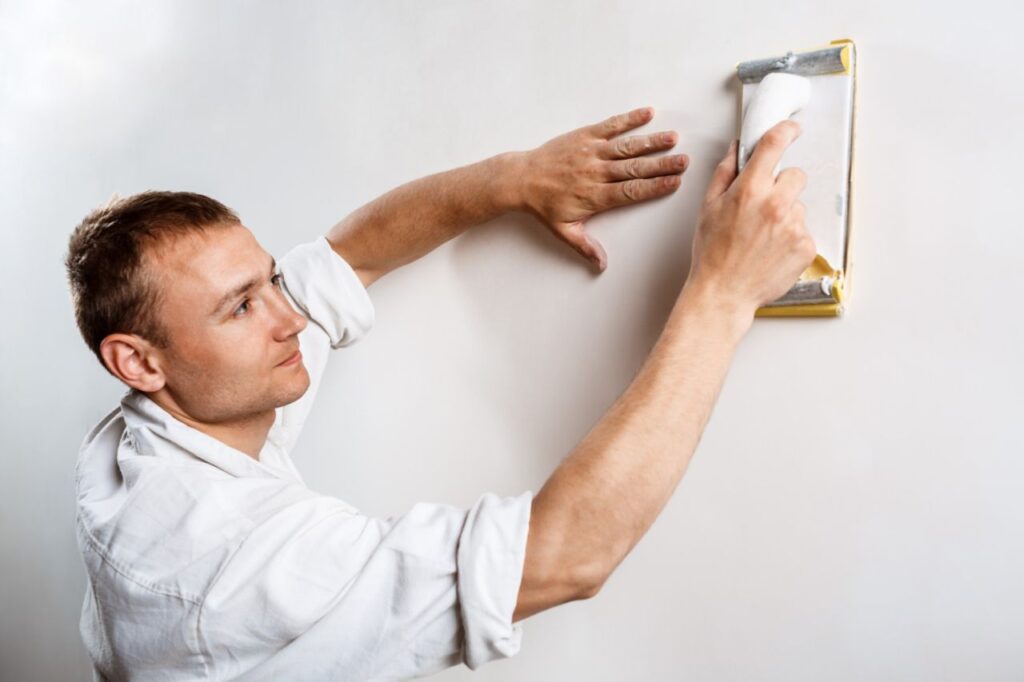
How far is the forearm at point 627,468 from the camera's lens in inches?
30.8

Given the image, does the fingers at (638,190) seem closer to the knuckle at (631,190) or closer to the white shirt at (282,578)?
the knuckle at (631,190)

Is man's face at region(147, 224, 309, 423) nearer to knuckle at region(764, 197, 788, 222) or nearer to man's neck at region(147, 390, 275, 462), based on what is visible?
man's neck at region(147, 390, 275, 462)

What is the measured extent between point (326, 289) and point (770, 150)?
0.67 metres

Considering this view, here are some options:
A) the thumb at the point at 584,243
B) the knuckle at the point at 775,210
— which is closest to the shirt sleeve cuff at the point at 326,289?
the thumb at the point at 584,243

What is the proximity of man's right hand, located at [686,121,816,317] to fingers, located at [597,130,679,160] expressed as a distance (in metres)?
0.15

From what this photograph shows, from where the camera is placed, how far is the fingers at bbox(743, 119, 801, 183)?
2.76 ft

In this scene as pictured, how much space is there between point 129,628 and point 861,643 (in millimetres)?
824

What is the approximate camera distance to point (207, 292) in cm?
100

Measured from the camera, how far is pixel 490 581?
2.54 ft

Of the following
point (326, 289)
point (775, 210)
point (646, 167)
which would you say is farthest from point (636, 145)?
point (326, 289)

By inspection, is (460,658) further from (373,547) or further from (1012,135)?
(1012,135)

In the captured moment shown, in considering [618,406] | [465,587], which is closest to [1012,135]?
[618,406]

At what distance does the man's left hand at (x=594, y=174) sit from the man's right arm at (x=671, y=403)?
0.15 meters

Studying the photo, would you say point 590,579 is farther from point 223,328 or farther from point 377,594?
point 223,328
